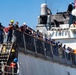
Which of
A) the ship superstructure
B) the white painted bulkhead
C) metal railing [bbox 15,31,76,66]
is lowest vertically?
the white painted bulkhead

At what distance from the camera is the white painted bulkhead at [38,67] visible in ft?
54.3

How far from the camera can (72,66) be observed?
2859 centimetres

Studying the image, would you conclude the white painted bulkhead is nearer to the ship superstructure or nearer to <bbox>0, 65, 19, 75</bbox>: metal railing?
<bbox>0, 65, 19, 75</bbox>: metal railing

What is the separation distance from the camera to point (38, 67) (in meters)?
19.0

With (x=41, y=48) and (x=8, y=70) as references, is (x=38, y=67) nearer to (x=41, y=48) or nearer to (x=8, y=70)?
(x=41, y=48)

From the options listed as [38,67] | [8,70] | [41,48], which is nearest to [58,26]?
[41,48]

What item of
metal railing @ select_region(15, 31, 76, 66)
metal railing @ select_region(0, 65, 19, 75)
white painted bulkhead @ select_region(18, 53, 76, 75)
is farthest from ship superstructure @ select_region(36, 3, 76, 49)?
metal railing @ select_region(0, 65, 19, 75)

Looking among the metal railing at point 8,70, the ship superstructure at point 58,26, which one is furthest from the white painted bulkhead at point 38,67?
the ship superstructure at point 58,26

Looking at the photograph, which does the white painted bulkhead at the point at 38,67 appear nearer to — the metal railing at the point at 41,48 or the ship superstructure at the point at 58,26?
the metal railing at the point at 41,48

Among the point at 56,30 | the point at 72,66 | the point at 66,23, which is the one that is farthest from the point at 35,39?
the point at 66,23

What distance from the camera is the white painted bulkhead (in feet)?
54.3

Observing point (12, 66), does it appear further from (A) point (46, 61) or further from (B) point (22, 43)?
(A) point (46, 61)

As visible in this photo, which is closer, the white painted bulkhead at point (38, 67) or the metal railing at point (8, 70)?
the metal railing at point (8, 70)

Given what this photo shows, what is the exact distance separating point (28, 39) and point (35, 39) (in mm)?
1085
